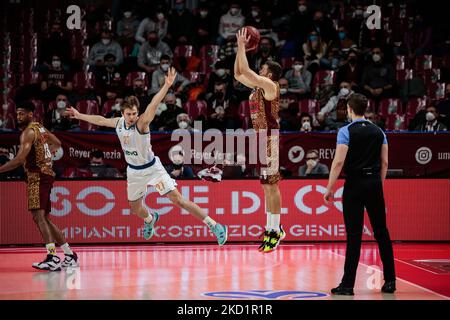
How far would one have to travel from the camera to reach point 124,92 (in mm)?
17406

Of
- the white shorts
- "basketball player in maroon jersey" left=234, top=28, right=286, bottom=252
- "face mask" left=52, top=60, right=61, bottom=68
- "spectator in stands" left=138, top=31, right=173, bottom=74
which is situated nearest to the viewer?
"basketball player in maroon jersey" left=234, top=28, right=286, bottom=252

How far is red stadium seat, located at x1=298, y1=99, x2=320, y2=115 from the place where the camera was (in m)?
17.2

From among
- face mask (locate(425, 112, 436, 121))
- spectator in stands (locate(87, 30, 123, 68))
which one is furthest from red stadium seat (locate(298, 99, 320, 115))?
spectator in stands (locate(87, 30, 123, 68))

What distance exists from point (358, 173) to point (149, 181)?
3.60 meters

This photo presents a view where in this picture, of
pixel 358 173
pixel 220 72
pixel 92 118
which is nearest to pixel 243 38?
pixel 358 173

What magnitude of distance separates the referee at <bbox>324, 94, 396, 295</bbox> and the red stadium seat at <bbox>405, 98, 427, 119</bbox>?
30.8 ft

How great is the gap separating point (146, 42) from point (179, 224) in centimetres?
638

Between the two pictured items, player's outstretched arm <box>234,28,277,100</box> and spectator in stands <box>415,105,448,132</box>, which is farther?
spectator in stands <box>415,105,448,132</box>

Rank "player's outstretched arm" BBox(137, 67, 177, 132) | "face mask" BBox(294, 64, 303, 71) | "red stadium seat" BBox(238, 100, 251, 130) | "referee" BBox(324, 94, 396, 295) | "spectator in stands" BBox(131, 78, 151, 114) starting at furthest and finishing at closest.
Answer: "face mask" BBox(294, 64, 303, 71), "spectator in stands" BBox(131, 78, 151, 114), "red stadium seat" BBox(238, 100, 251, 130), "player's outstretched arm" BBox(137, 67, 177, 132), "referee" BBox(324, 94, 396, 295)

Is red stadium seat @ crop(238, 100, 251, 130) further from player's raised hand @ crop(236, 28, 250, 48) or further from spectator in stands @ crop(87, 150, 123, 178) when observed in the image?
player's raised hand @ crop(236, 28, 250, 48)

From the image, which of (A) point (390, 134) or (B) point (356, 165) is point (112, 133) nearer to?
(A) point (390, 134)

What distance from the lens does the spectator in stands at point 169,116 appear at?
15484 mm

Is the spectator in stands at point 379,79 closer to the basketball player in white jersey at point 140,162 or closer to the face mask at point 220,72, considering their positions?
the face mask at point 220,72

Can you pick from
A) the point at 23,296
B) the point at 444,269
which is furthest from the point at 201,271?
the point at 444,269
